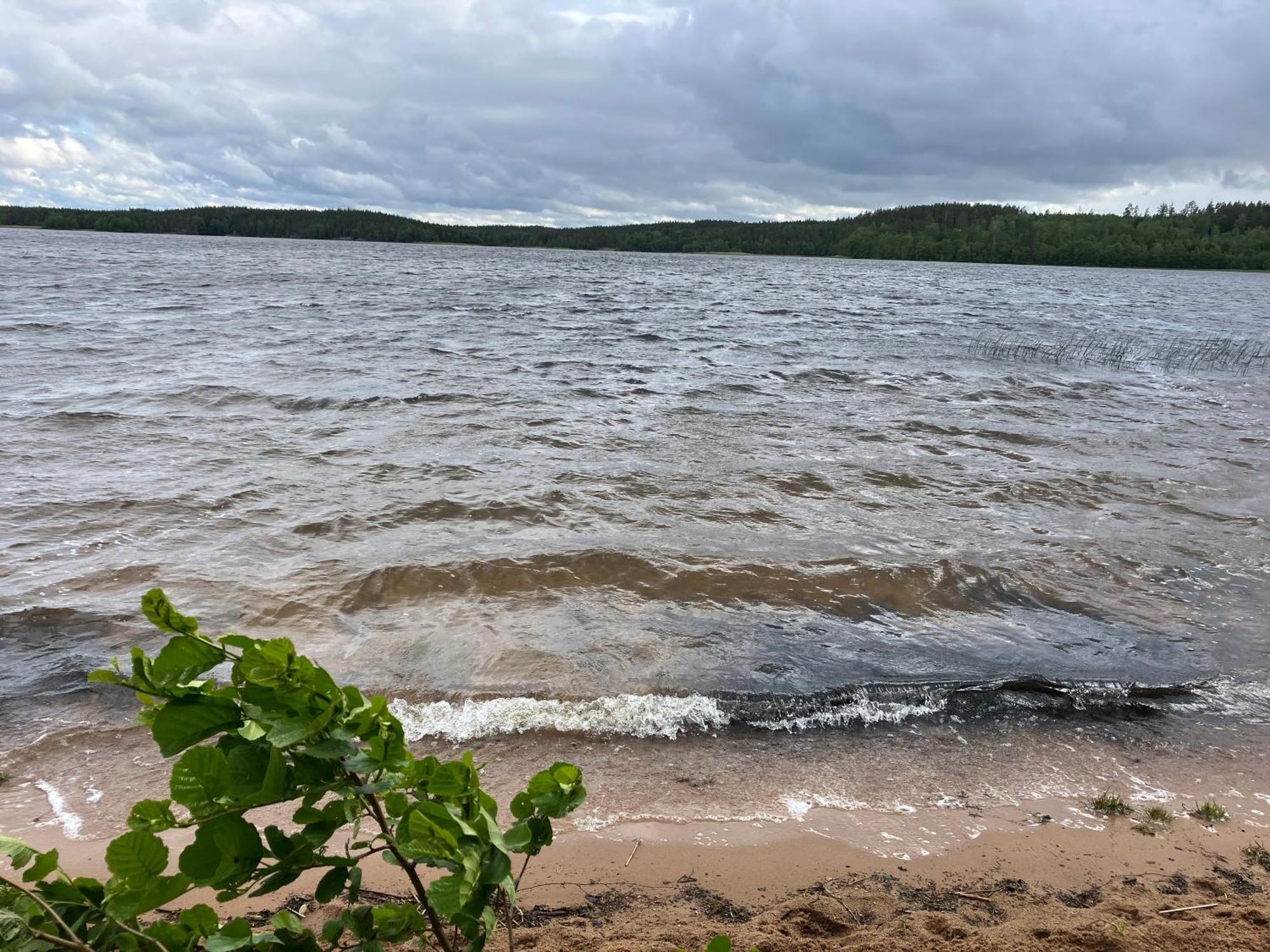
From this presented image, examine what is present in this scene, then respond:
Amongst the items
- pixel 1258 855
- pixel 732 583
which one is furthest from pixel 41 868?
pixel 732 583

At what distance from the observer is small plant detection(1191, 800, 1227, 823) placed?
3859 mm

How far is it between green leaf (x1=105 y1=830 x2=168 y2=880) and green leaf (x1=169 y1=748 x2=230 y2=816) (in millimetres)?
70

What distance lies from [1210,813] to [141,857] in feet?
15.5

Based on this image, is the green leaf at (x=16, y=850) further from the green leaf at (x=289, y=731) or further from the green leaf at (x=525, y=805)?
the green leaf at (x=525, y=805)

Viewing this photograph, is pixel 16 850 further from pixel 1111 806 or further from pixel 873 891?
pixel 1111 806

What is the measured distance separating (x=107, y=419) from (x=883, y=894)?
45.1 ft

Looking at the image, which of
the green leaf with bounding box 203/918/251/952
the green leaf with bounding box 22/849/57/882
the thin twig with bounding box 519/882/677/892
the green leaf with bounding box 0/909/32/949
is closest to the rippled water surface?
the thin twig with bounding box 519/882/677/892

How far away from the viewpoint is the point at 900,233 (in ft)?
541

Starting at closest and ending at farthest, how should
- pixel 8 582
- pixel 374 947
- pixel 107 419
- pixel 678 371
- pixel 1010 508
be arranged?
1. pixel 374 947
2. pixel 8 582
3. pixel 1010 508
4. pixel 107 419
5. pixel 678 371

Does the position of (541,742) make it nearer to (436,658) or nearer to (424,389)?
(436,658)

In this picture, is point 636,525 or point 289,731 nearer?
point 289,731

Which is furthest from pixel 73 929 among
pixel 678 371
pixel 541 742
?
pixel 678 371

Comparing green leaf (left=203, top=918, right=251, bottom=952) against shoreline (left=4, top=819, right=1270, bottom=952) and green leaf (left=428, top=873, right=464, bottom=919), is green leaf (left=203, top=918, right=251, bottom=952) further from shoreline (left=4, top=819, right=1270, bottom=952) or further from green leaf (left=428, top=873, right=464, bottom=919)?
shoreline (left=4, top=819, right=1270, bottom=952)

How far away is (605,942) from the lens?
2.75 m
